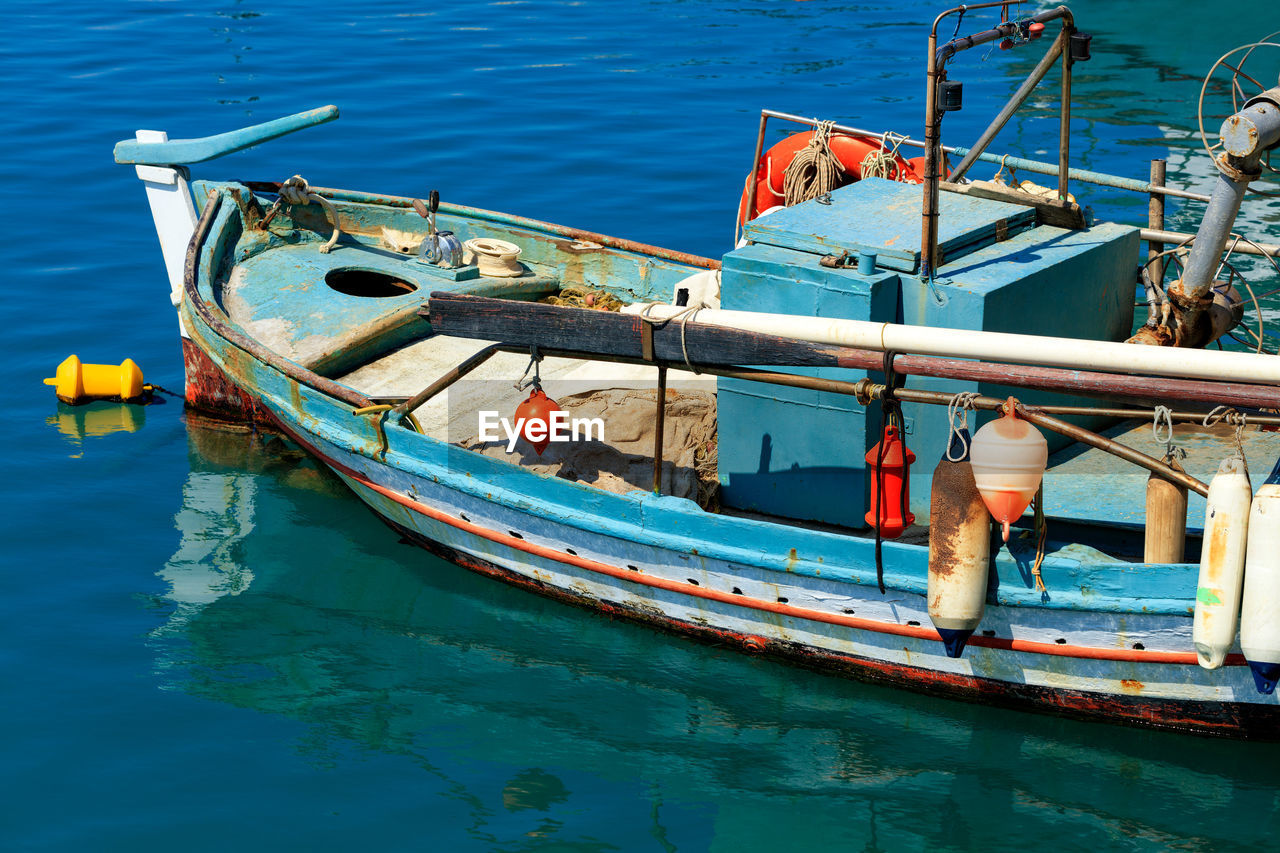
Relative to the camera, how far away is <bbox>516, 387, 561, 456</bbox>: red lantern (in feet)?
25.3

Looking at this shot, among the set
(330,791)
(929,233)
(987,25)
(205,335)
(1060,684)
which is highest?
(987,25)

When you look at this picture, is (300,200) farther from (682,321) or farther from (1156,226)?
(1156,226)

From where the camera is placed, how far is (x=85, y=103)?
2070cm

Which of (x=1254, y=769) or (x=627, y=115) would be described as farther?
(x=627, y=115)

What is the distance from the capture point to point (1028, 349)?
5.87 meters

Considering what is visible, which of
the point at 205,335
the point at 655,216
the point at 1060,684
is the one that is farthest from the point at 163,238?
the point at 1060,684

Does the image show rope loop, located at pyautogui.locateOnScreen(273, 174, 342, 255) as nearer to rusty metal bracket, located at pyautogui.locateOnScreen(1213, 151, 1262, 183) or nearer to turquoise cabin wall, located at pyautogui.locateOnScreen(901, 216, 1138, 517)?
turquoise cabin wall, located at pyautogui.locateOnScreen(901, 216, 1138, 517)

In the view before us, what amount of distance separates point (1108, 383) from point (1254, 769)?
2.42 m

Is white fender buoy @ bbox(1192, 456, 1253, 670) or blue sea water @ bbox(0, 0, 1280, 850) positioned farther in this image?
blue sea water @ bbox(0, 0, 1280, 850)

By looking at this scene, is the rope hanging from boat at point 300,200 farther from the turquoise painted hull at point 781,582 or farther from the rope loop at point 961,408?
the rope loop at point 961,408

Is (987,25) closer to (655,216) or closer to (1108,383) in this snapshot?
(655,216)

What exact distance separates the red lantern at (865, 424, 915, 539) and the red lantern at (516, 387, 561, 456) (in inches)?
79.1

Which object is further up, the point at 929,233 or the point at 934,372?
the point at 929,233

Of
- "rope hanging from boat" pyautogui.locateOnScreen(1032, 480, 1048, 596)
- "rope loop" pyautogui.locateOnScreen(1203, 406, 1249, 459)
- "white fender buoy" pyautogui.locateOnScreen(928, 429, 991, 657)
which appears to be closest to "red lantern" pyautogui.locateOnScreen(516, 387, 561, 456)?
"white fender buoy" pyautogui.locateOnScreen(928, 429, 991, 657)
